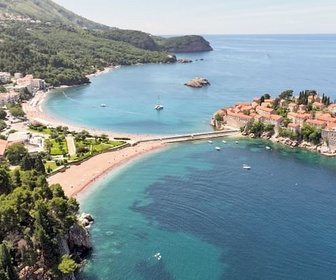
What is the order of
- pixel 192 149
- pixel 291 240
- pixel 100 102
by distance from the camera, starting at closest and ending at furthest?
pixel 291 240, pixel 192 149, pixel 100 102

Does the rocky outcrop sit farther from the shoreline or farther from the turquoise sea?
the shoreline

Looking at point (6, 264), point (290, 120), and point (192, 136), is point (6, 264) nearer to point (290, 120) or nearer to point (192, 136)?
point (192, 136)

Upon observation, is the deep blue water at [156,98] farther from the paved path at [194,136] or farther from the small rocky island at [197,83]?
the paved path at [194,136]

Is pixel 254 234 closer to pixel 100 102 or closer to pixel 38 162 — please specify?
pixel 38 162

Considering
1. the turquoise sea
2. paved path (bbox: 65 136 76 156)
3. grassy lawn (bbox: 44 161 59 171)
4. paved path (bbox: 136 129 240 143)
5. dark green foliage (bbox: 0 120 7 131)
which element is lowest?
the turquoise sea

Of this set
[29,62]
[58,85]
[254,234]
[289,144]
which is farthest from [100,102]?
[254,234]

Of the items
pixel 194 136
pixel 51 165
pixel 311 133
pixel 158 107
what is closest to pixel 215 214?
pixel 51 165

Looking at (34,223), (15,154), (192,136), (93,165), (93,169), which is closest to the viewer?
(34,223)

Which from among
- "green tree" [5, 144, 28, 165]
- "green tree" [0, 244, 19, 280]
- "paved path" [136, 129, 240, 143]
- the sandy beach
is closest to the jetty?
"paved path" [136, 129, 240, 143]
